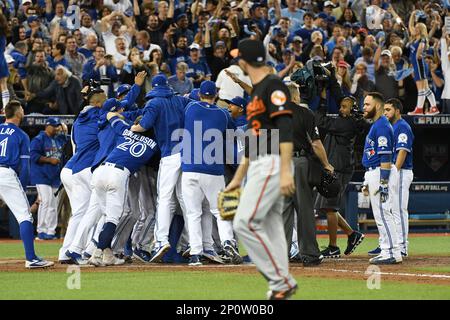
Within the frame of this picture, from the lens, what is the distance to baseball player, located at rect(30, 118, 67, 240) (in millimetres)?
17734

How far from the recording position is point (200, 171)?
11.6 meters

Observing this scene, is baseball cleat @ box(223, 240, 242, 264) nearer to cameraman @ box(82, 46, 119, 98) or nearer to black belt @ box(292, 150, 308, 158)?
black belt @ box(292, 150, 308, 158)

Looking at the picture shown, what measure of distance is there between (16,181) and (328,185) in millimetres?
3800

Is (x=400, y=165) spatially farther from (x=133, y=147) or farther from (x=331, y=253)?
(x=133, y=147)

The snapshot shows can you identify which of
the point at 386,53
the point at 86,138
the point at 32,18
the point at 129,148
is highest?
the point at 32,18

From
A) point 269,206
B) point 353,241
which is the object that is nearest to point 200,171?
point 353,241

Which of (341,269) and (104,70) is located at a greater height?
(104,70)

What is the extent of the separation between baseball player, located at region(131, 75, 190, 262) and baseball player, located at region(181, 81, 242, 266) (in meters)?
0.24

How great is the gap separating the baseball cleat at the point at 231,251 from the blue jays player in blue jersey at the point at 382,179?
1.66m

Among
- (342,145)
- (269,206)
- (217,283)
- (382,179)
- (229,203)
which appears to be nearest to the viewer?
(269,206)

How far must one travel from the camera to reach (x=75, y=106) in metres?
18.0

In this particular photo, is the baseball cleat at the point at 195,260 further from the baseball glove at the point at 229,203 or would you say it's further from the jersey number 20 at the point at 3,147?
the baseball glove at the point at 229,203
